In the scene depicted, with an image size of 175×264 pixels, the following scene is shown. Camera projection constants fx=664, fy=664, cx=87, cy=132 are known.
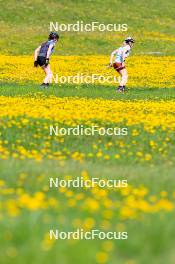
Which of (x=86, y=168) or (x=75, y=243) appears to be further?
(x=86, y=168)

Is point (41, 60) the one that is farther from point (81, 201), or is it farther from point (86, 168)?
point (81, 201)

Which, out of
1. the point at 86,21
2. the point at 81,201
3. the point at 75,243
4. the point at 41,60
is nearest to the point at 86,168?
the point at 81,201

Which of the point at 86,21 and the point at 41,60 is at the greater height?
the point at 86,21

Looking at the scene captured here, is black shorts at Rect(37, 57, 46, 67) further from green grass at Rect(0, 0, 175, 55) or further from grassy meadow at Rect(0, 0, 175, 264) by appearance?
green grass at Rect(0, 0, 175, 55)

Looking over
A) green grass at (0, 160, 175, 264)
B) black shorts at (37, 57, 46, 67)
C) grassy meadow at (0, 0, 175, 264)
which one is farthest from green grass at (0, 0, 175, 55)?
green grass at (0, 160, 175, 264)

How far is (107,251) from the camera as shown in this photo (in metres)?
5.81

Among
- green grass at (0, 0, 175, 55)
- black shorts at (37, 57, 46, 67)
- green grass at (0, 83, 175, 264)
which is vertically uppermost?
green grass at (0, 0, 175, 55)

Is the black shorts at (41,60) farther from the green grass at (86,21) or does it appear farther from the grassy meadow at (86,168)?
the green grass at (86,21)

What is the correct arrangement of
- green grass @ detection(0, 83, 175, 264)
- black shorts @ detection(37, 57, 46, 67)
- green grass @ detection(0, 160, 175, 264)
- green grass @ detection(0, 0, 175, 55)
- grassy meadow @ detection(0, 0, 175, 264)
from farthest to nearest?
1. green grass @ detection(0, 0, 175, 55)
2. black shorts @ detection(37, 57, 46, 67)
3. grassy meadow @ detection(0, 0, 175, 264)
4. green grass @ detection(0, 83, 175, 264)
5. green grass @ detection(0, 160, 175, 264)

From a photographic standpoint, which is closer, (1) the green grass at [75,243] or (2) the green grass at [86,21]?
(1) the green grass at [75,243]

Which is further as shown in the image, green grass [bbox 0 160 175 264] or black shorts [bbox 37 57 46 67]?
black shorts [bbox 37 57 46 67]

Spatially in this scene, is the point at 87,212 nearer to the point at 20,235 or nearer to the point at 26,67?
the point at 20,235

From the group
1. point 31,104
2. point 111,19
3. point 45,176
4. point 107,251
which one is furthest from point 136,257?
point 111,19

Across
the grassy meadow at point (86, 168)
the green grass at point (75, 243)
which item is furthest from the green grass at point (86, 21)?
the green grass at point (75, 243)
